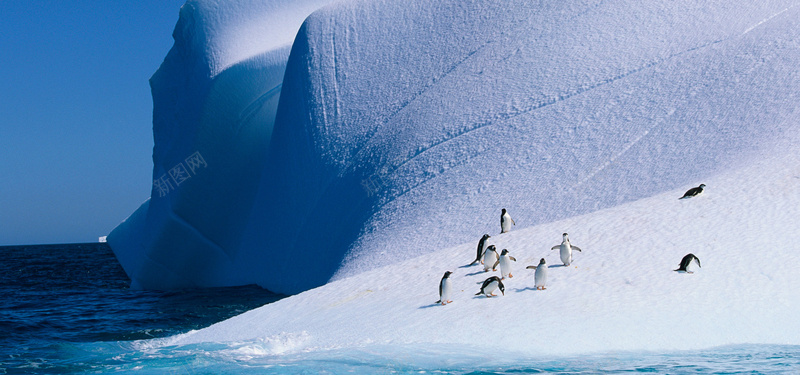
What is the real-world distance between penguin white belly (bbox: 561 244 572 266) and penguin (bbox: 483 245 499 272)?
0.88 m

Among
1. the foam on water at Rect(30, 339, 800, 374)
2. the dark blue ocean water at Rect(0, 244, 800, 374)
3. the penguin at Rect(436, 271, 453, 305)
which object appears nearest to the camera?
the foam on water at Rect(30, 339, 800, 374)

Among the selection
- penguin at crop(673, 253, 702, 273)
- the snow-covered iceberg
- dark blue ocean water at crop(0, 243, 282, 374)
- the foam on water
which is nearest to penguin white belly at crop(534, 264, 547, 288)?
penguin at crop(673, 253, 702, 273)

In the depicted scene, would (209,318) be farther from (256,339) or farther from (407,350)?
(407,350)

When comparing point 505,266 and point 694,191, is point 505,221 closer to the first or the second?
point 505,266

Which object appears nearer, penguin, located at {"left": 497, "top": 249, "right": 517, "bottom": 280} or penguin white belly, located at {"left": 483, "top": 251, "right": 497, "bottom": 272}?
penguin, located at {"left": 497, "top": 249, "right": 517, "bottom": 280}

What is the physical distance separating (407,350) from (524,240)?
13.5ft

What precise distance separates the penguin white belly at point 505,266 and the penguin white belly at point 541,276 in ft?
1.79

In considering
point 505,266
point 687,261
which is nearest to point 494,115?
point 505,266

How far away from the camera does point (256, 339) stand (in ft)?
26.8

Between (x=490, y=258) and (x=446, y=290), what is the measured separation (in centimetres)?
119

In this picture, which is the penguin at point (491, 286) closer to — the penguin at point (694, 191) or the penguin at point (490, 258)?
the penguin at point (490, 258)

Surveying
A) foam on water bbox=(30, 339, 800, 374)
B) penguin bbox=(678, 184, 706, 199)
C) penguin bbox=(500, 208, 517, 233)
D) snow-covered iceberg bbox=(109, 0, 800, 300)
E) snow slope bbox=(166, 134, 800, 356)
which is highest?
snow-covered iceberg bbox=(109, 0, 800, 300)

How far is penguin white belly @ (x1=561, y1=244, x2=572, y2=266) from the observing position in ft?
28.2

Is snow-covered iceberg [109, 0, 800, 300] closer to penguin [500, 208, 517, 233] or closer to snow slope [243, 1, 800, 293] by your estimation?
snow slope [243, 1, 800, 293]
